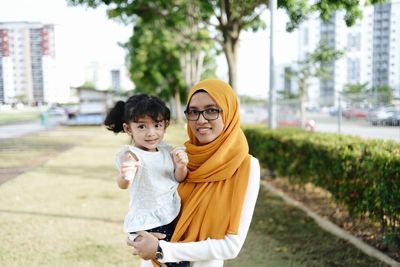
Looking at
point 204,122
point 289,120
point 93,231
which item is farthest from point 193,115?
point 289,120

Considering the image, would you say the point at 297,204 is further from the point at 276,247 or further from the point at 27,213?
the point at 27,213

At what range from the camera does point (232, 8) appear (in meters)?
8.60

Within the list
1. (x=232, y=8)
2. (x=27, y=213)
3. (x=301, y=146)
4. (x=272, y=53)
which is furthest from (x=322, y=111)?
(x=27, y=213)

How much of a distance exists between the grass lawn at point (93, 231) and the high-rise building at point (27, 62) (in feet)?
5.63

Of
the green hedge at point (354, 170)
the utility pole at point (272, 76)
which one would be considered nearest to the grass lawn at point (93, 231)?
the green hedge at point (354, 170)

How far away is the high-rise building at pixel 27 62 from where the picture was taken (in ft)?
18.4

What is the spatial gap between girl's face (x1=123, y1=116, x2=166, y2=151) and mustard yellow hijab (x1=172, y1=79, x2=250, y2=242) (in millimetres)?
190

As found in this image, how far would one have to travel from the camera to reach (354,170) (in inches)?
194

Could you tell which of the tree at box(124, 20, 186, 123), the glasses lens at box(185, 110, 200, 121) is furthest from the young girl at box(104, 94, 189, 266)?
the tree at box(124, 20, 186, 123)

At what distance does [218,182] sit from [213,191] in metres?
0.05

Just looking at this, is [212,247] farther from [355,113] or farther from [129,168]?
[355,113]

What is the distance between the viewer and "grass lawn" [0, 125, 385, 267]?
444cm

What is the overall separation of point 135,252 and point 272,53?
7.78 meters

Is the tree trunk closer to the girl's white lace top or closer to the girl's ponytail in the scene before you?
the girl's ponytail
